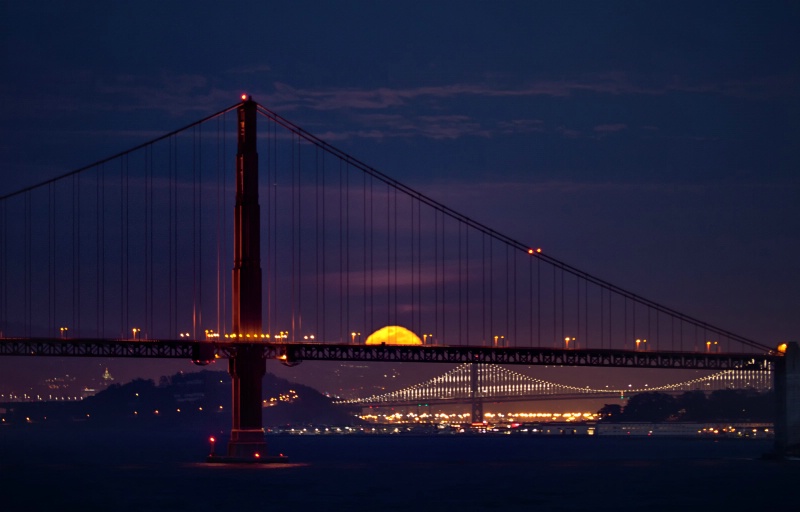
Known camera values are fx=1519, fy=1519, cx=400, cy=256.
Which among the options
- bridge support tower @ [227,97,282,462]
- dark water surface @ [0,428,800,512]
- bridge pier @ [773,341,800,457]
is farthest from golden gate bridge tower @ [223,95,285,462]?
bridge pier @ [773,341,800,457]

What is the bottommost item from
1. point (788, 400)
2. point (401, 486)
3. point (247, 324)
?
point (401, 486)

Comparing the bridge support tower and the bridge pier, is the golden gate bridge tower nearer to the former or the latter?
the bridge support tower

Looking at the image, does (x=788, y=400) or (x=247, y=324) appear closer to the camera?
(x=247, y=324)

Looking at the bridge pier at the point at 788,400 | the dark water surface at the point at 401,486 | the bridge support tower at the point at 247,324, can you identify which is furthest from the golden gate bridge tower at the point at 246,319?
the bridge pier at the point at 788,400

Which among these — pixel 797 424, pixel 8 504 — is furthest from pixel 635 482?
pixel 8 504

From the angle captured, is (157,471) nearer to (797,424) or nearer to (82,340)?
(82,340)

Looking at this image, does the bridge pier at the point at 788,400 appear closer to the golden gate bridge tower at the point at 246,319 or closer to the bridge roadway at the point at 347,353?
the bridge roadway at the point at 347,353

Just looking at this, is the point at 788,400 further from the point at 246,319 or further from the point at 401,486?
the point at 246,319

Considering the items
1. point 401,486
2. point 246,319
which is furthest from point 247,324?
point 401,486
